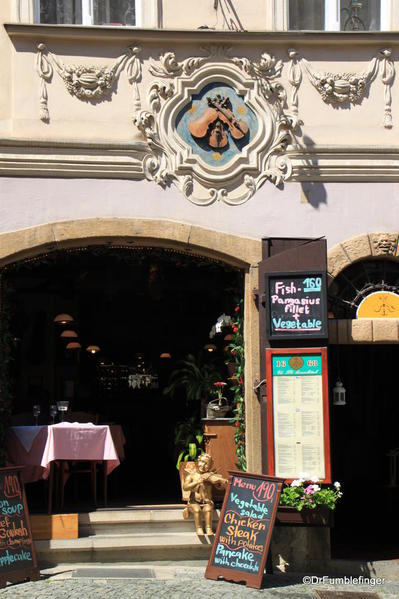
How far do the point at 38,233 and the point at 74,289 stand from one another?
6.16 metres

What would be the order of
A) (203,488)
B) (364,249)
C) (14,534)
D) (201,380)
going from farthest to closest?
(201,380) → (364,249) → (203,488) → (14,534)

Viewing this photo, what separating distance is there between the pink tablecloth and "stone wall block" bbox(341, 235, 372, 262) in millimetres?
3399

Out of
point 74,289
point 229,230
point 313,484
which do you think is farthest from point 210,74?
point 74,289

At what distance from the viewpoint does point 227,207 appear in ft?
35.3

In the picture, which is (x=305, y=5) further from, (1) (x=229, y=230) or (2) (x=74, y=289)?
(2) (x=74, y=289)

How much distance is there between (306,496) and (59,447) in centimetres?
283

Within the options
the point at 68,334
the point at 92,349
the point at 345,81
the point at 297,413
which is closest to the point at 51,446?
the point at 297,413

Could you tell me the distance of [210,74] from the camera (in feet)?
35.4

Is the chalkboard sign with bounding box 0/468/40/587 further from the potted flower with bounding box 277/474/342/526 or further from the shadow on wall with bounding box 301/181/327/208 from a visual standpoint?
the shadow on wall with bounding box 301/181/327/208

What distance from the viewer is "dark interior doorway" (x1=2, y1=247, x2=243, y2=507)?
48.5ft

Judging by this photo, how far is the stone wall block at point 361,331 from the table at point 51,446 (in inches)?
118

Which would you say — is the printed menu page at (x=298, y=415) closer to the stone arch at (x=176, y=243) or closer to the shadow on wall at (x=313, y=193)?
the stone arch at (x=176, y=243)

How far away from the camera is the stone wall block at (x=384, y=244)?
423 inches

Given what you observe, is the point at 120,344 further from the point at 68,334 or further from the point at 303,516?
the point at 303,516
